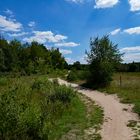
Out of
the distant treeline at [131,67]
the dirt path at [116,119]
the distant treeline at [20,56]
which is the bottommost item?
the dirt path at [116,119]

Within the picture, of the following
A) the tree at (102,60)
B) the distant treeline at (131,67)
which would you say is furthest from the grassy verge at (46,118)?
the distant treeline at (131,67)

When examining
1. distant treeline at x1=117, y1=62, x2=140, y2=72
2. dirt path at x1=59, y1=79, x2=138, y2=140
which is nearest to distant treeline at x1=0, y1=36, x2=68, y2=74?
distant treeline at x1=117, y1=62, x2=140, y2=72

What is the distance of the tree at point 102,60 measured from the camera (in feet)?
113

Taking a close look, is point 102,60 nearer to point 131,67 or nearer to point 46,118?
point 46,118

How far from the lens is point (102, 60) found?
115 feet

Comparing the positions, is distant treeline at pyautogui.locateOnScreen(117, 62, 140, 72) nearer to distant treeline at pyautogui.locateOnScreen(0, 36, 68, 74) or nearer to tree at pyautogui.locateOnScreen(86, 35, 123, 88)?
distant treeline at pyautogui.locateOnScreen(0, 36, 68, 74)

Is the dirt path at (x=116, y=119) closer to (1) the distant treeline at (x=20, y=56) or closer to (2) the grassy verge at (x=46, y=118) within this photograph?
(2) the grassy verge at (x=46, y=118)

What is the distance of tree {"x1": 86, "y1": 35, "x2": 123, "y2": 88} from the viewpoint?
34.3 meters

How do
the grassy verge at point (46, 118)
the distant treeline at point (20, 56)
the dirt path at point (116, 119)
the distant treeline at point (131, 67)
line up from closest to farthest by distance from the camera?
the grassy verge at point (46, 118) → the dirt path at point (116, 119) → the distant treeline at point (20, 56) → the distant treeline at point (131, 67)

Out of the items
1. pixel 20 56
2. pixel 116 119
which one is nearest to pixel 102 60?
pixel 116 119

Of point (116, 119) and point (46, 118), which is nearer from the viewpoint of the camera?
point (46, 118)

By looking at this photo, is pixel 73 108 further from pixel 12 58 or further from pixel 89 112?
pixel 12 58

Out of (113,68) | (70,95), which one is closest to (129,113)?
(70,95)

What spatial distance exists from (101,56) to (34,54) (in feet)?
150
